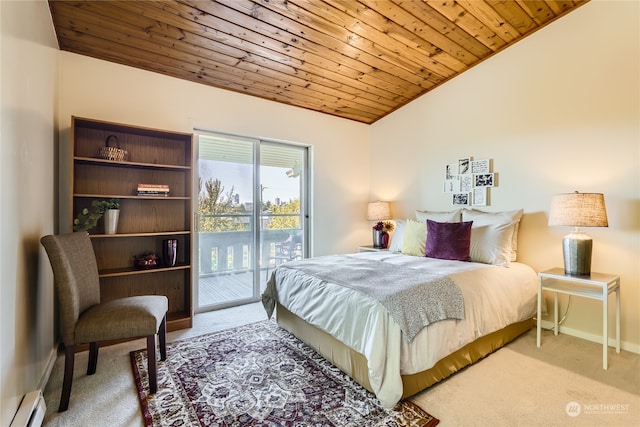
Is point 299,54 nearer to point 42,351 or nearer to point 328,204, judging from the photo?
point 328,204

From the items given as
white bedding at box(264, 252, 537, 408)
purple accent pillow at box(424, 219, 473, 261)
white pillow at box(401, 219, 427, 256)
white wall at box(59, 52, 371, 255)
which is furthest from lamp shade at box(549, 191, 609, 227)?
white wall at box(59, 52, 371, 255)

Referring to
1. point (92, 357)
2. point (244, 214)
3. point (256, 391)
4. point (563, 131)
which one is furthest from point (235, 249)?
point (563, 131)

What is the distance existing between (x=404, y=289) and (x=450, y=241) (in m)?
1.27

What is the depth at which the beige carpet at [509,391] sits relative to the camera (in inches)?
63.4

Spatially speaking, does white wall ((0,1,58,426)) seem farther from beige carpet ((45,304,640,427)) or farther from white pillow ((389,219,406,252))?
white pillow ((389,219,406,252))

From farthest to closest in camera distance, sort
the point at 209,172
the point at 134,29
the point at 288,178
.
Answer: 1. the point at 288,178
2. the point at 209,172
3. the point at 134,29

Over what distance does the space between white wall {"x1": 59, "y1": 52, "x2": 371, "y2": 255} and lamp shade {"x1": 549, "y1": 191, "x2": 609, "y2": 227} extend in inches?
102

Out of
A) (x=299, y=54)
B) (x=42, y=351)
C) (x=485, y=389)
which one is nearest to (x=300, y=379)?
(x=485, y=389)

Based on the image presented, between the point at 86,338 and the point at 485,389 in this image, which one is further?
the point at 485,389

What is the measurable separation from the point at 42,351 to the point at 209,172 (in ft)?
6.75

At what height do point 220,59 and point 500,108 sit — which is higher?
point 220,59

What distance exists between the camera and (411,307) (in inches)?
68.1

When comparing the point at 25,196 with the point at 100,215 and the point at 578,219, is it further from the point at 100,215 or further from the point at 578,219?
the point at 578,219

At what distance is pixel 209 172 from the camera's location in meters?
3.38
